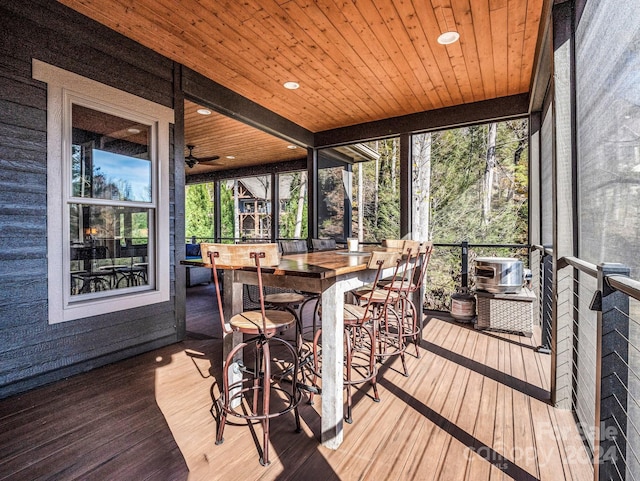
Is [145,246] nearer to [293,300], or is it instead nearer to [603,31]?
[293,300]

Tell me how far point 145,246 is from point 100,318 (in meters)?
0.75

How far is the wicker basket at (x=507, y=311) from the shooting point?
3.61 meters

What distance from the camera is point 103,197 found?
2.89 meters

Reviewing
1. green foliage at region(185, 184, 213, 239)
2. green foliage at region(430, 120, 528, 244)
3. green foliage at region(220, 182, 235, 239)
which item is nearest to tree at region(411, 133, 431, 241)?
green foliage at region(430, 120, 528, 244)

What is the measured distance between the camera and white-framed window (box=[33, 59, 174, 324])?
2.52 meters

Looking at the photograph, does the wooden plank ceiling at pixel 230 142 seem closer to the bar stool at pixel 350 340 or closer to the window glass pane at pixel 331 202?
the window glass pane at pixel 331 202

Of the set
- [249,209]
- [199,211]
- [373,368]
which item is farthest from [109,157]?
[249,209]

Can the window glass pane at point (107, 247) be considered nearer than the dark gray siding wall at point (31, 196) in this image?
No

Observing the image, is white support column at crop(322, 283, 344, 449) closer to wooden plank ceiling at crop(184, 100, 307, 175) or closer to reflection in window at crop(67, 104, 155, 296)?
reflection in window at crop(67, 104, 155, 296)

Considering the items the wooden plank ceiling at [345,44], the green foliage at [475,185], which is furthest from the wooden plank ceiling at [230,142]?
the green foliage at [475,185]

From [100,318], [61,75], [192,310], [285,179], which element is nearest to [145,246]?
[100,318]

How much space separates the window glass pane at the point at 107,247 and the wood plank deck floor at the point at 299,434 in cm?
73

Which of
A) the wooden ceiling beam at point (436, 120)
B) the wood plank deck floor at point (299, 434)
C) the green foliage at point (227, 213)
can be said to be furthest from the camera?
the green foliage at point (227, 213)

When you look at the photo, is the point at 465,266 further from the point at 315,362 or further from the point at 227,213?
the point at 227,213
